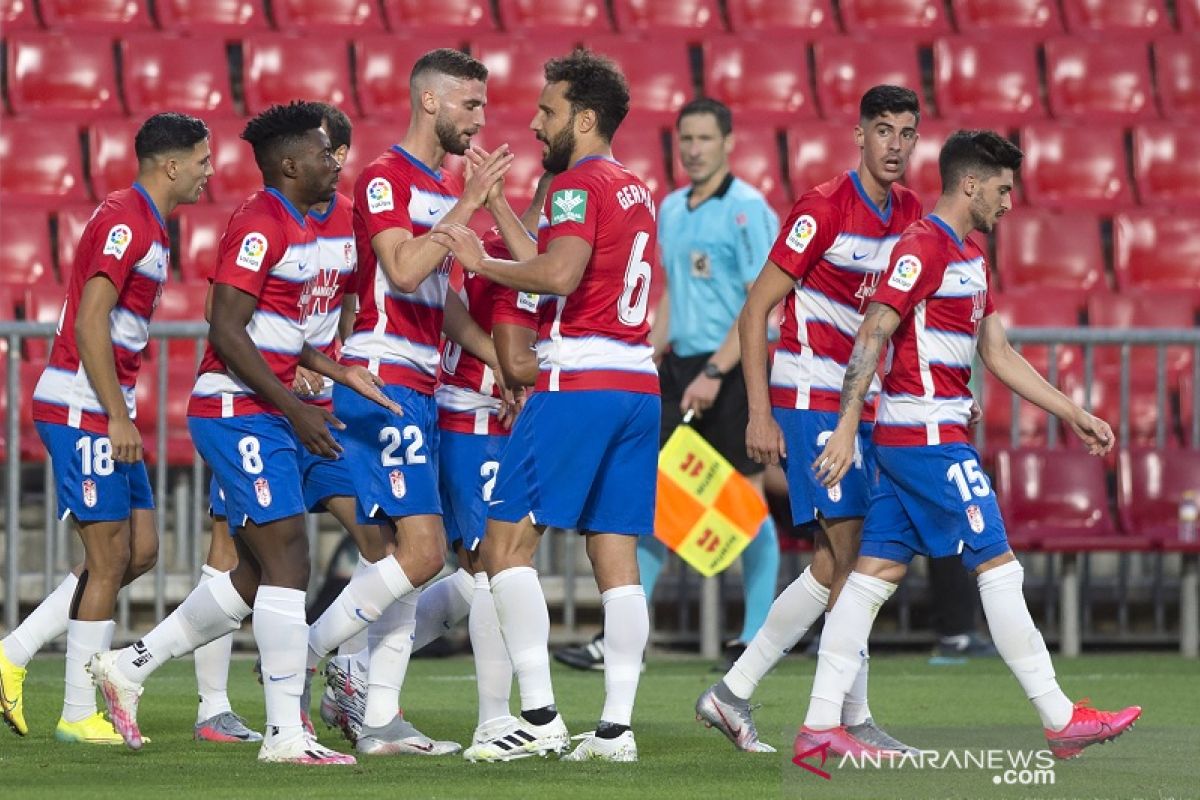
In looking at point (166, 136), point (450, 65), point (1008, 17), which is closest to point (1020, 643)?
point (450, 65)

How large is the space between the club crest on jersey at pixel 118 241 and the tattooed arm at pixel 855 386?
2213mm

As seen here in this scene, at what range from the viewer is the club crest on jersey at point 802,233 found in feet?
20.2

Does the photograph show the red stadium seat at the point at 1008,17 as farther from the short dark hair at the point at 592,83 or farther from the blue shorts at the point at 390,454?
the blue shorts at the point at 390,454

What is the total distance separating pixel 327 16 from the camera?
517 inches

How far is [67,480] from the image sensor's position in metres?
6.58

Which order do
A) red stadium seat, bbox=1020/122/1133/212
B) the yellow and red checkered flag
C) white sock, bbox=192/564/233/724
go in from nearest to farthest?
white sock, bbox=192/564/233/724
the yellow and red checkered flag
red stadium seat, bbox=1020/122/1133/212

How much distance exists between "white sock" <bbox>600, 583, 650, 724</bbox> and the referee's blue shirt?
134 inches

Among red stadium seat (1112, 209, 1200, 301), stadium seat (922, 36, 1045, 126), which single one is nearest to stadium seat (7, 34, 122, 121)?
stadium seat (922, 36, 1045, 126)

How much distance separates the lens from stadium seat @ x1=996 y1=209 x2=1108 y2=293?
11828 mm

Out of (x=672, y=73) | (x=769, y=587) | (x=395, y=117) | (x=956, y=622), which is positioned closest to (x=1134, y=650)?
(x=956, y=622)

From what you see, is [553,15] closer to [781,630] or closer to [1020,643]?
[781,630]

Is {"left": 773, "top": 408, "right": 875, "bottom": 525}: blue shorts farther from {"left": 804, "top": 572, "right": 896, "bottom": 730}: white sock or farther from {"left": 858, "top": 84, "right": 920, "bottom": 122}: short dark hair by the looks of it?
{"left": 858, "top": 84, "right": 920, "bottom": 122}: short dark hair

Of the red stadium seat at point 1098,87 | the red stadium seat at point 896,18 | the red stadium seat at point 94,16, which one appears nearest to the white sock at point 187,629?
the red stadium seat at point 94,16

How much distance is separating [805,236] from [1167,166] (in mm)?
7032
